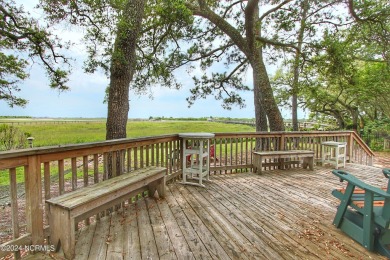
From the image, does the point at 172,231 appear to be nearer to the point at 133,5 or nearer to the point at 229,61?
the point at 133,5

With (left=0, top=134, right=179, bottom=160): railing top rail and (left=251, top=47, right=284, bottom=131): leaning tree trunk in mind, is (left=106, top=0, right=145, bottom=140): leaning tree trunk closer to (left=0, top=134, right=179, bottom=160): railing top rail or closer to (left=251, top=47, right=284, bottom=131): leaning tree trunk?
(left=0, top=134, right=179, bottom=160): railing top rail

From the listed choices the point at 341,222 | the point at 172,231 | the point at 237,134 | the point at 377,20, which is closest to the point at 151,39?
the point at 237,134

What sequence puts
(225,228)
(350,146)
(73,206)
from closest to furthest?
(73,206) < (225,228) < (350,146)

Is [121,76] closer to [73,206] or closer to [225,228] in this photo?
[73,206]

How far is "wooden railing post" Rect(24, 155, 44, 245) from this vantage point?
1892 millimetres

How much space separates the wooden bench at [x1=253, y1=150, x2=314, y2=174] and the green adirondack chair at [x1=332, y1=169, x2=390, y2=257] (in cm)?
257

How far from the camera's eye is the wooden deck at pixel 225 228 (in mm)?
2006

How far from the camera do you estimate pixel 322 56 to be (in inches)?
271

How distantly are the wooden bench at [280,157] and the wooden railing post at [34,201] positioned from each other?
436cm

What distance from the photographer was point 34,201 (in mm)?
1920

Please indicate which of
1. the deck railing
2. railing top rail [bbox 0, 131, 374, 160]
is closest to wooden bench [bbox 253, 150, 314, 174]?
the deck railing

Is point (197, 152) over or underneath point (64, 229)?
over

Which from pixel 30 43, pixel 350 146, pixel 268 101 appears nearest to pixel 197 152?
pixel 268 101

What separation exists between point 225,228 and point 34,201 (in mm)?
2026
